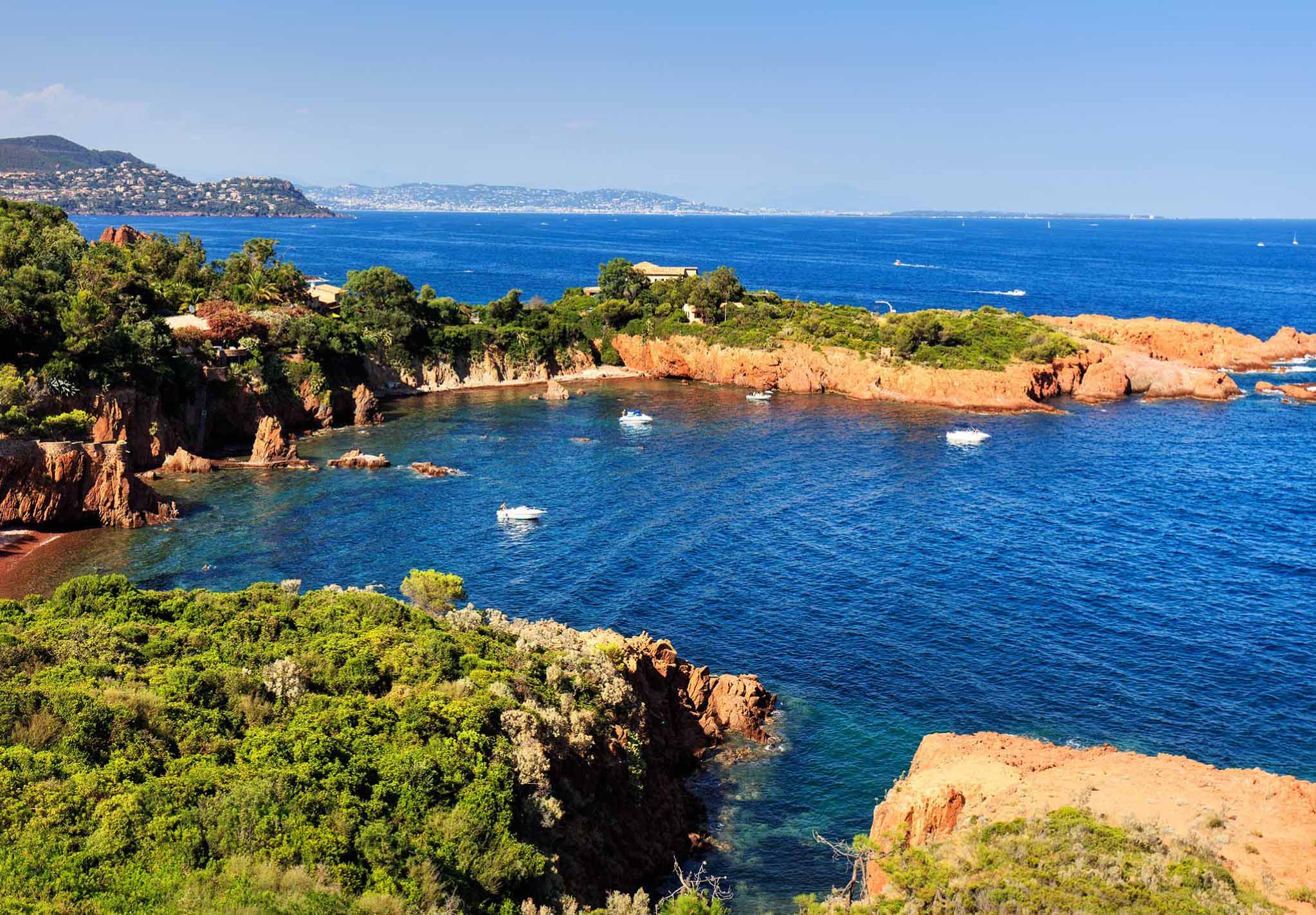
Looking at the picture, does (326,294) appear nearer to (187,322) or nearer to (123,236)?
(123,236)

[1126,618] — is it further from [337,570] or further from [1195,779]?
[337,570]

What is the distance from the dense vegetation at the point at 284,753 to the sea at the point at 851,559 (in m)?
7.56

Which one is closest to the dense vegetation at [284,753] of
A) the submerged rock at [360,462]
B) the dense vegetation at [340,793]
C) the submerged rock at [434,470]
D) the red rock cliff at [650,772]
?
the dense vegetation at [340,793]

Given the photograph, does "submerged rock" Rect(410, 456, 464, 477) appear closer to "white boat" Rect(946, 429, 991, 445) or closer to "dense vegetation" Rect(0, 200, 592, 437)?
"dense vegetation" Rect(0, 200, 592, 437)

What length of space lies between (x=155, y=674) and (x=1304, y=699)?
40.4m

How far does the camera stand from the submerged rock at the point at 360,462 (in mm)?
66625

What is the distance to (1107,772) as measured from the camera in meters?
26.0

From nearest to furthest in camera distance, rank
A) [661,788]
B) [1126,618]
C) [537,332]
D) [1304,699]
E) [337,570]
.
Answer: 1. [661,788]
2. [1304,699]
3. [1126,618]
4. [337,570]
5. [537,332]

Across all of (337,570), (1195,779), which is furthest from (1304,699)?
(337,570)

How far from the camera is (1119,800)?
23828mm

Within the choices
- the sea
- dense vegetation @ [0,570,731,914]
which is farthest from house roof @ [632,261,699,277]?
dense vegetation @ [0,570,731,914]

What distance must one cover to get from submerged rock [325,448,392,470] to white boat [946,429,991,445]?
4508 centimetres

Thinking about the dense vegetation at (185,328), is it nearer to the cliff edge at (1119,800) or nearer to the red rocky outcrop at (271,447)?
the red rocky outcrop at (271,447)

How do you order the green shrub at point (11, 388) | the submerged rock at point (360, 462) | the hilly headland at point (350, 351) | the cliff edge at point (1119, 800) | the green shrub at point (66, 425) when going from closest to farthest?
the cliff edge at point (1119, 800), the green shrub at point (11, 388), the green shrub at point (66, 425), the hilly headland at point (350, 351), the submerged rock at point (360, 462)
